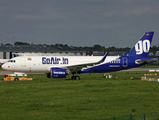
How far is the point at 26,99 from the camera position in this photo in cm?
2241

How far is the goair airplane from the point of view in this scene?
139ft

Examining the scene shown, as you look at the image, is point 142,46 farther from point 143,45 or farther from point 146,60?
point 146,60

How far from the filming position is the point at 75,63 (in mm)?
44594

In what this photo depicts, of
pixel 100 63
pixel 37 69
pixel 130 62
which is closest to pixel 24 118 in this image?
pixel 37 69

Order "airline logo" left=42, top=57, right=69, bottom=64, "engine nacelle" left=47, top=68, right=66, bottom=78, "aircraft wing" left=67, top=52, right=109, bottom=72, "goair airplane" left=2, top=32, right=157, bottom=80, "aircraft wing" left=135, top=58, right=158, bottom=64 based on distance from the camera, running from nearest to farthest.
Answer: "engine nacelle" left=47, top=68, right=66, bottom=78, "aircraft wing" left=67, top=52, right=109, bottom=72, "goair airplane" left=2, top=32, right=157, bottom=80, "airline logo" left=42, top=57, right=69, bottom=64, "aircraft wing" left=135, top=58, right=158, bottom=64

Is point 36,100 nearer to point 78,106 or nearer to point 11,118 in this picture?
point 78,106

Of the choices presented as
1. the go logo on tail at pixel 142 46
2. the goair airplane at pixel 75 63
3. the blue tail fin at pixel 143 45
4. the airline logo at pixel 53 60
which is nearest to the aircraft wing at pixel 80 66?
the goair airplane at pixel 75 63

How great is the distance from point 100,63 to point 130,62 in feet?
19.5

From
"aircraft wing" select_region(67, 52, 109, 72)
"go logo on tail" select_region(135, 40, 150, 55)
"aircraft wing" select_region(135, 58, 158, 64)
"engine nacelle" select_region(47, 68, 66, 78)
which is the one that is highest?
"go logo on tail" select_region(135, 40, 150, 55)

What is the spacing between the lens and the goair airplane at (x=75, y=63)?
139ft

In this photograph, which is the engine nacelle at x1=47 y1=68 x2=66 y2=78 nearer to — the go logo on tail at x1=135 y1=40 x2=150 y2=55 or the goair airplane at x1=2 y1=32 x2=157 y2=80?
the goair airplane at x1=2 y1=32 x2=157 y2=80

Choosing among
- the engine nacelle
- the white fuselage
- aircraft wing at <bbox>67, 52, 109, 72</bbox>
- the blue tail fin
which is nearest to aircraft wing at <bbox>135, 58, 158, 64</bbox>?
the blue tail fin

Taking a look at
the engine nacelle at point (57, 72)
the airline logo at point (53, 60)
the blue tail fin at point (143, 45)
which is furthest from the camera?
the blue tail fin at point (143, 45)

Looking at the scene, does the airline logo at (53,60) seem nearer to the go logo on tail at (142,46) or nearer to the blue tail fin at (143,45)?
the blue tail fin at (143,45)
